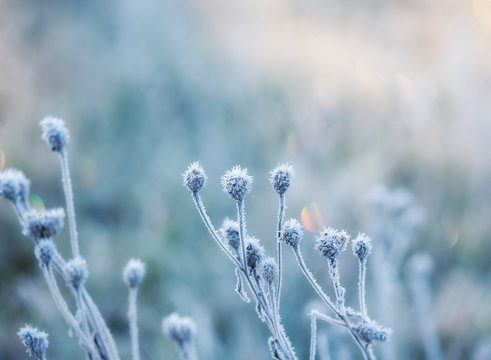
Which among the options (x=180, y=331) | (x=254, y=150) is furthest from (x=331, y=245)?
(x=254, y=150)

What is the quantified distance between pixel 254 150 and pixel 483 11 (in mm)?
2311

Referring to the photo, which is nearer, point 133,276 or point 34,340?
point 34,340

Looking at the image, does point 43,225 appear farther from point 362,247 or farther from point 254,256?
point 362,247

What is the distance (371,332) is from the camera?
80 centimetres

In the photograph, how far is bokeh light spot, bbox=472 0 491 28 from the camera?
3.66 m

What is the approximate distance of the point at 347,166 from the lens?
105 inches

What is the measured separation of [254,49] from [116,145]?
4.80 ft

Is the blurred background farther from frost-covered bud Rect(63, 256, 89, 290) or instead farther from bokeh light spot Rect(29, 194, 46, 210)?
frost-covered bud Rect(63, 256, 89, 290)

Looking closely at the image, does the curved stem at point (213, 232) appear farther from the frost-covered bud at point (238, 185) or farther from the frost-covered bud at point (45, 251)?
the frost-covered bud at point (45, 251)

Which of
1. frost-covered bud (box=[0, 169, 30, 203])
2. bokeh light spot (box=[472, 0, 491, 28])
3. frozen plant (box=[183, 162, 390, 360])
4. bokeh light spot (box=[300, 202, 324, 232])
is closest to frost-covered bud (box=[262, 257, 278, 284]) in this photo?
frozen plant (box=[183, 162, 390, 360])

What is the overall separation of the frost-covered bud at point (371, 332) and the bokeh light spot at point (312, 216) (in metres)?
1.38

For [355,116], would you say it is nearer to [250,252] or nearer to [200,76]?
[200,76]

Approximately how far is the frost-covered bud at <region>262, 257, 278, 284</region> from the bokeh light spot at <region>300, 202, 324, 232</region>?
1339mm

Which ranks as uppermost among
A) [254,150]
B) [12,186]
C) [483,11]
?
[483,11]
